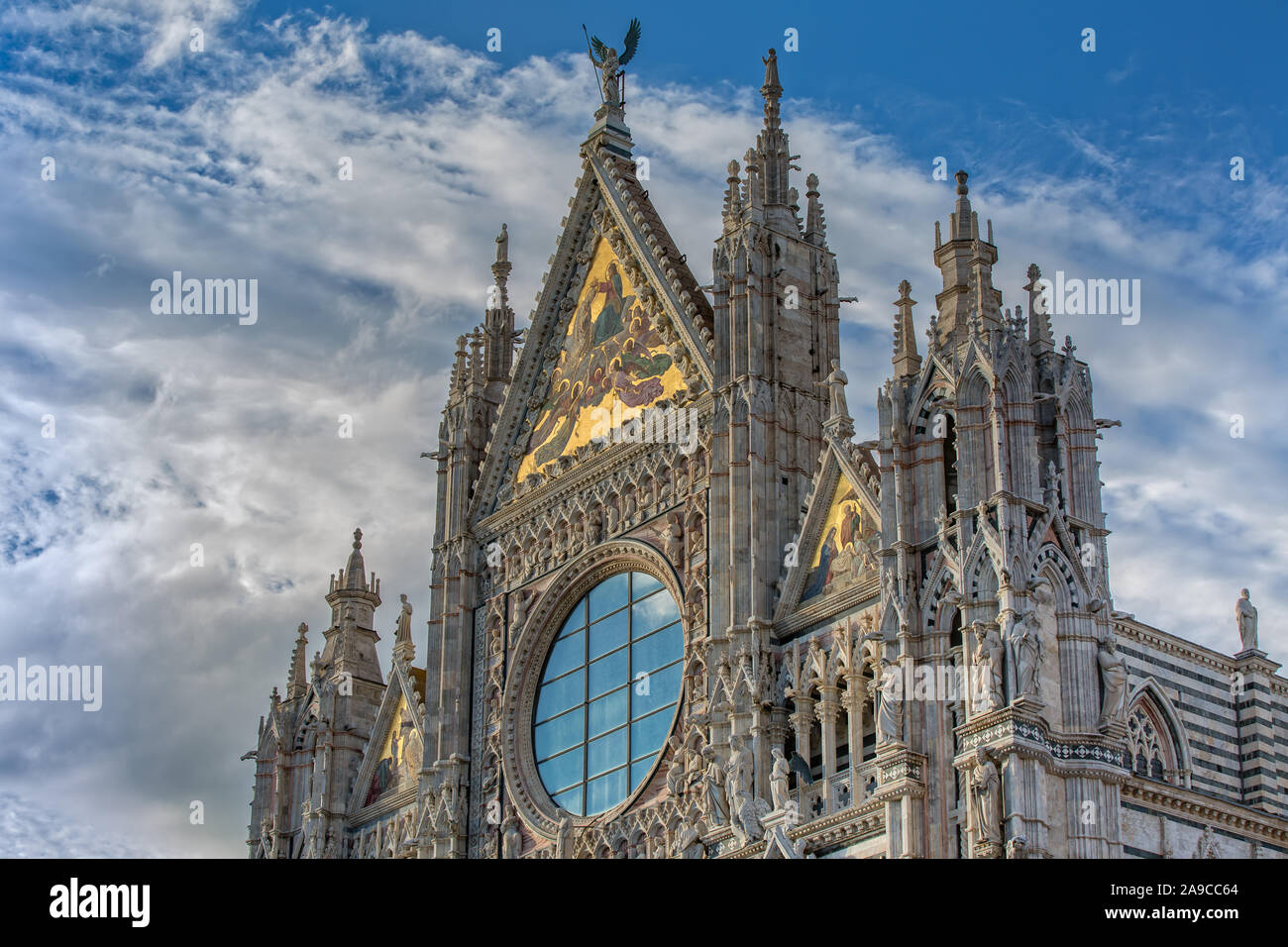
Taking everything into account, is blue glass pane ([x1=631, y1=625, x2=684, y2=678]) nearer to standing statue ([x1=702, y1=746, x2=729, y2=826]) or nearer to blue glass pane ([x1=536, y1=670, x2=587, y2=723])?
blue glass pane ([x1=536, y1=670, x2=587, y2=723])

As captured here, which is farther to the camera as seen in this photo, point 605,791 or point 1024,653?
point 605,791

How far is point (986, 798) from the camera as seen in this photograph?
30062 mm

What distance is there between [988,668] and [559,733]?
475 inches

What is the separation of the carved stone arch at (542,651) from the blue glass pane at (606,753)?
904 millimetres

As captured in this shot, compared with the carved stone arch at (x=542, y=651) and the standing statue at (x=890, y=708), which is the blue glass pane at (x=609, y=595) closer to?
the carved stone arch at (x=542, y=651)

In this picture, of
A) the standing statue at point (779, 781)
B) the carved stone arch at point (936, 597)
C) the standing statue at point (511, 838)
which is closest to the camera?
the carved stone arch at point (936, 597)

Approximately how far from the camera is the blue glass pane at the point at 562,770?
40141 mm

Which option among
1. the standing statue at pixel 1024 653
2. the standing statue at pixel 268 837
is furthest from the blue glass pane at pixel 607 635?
the standing statue at pixel 1024 653

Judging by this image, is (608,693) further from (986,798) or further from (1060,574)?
(986,798)

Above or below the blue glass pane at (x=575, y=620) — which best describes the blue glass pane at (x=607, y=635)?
below

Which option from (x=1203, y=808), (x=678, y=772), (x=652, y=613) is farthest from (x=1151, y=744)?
(x=652, y=613)

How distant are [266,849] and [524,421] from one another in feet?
33.6
